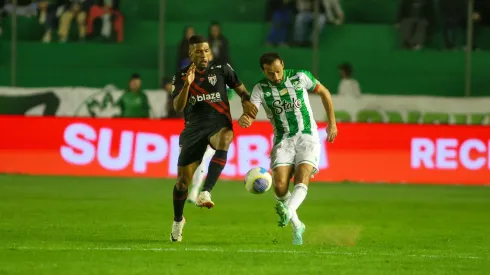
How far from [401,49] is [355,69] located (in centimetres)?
125

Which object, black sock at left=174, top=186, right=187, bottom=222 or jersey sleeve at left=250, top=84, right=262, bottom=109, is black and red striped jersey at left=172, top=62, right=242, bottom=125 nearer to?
jersey sleeve at left=250, top=84, right=262, bottom=109

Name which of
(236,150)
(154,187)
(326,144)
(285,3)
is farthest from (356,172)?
(285,3)

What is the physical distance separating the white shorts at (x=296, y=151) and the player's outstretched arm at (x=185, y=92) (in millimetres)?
1047

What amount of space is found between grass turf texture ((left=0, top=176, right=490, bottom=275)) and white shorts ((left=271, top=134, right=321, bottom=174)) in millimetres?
827

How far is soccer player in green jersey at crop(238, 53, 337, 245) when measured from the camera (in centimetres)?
1195

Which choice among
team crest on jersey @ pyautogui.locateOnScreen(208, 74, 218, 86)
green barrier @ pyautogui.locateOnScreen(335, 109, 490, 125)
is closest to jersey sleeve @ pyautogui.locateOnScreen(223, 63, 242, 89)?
team crest on jersey @ pyautogui.locateOnScreen(208, 74, 218, 86)

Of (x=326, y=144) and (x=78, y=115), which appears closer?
(x=326, y=144)

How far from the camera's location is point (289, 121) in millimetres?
12133

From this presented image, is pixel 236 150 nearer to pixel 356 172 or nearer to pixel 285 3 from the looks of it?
pixel 356 172

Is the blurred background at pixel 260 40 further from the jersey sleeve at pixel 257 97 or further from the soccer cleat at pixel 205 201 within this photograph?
the soccer cleat at pixel 205 201

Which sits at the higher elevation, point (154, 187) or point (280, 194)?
point (280, 194)

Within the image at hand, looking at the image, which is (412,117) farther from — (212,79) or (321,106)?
(212,79)

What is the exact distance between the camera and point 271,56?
1183cm

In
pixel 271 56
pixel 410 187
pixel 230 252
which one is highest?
pixel 271 56
